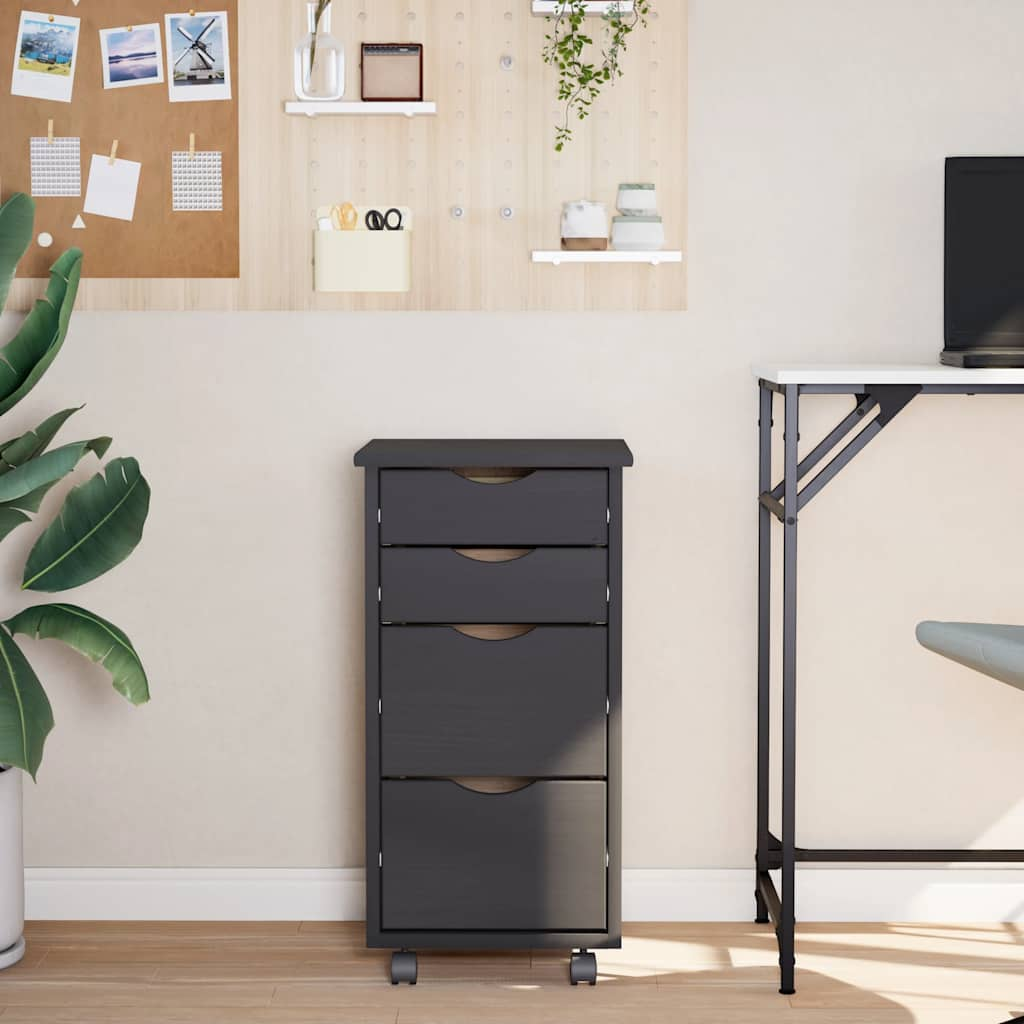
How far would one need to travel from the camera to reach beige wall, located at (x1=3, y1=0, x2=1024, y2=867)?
9.07 feet

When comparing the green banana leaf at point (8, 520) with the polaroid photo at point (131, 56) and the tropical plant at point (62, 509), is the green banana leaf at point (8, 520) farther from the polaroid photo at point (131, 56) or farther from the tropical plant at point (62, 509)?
the polaroid photo at point (131, 56)

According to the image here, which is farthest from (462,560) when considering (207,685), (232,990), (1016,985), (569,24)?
(1016,985)

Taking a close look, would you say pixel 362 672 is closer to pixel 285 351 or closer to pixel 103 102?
pixel 285 351

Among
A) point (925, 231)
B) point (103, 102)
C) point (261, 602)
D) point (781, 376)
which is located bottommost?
point (261, 602)

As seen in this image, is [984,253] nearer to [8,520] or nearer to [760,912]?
[760,912]

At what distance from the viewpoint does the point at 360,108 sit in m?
2.71

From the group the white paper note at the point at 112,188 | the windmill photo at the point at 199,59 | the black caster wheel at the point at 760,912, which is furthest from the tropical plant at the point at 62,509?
the black caster wheel at the point at 760,912

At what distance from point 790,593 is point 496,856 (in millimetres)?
757

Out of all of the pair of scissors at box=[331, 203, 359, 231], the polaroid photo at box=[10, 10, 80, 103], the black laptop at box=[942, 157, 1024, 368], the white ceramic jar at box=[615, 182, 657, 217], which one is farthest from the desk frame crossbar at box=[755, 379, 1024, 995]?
the polaroid photo at box=[10, 10, 80, 103]

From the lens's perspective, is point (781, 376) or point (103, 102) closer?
point (781, 376)

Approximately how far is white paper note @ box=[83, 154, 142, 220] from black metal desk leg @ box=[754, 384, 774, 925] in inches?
56.4

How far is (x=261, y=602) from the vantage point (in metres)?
2.84

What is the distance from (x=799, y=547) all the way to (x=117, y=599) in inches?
59.5

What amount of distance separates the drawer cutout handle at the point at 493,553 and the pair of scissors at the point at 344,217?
0.76 m
